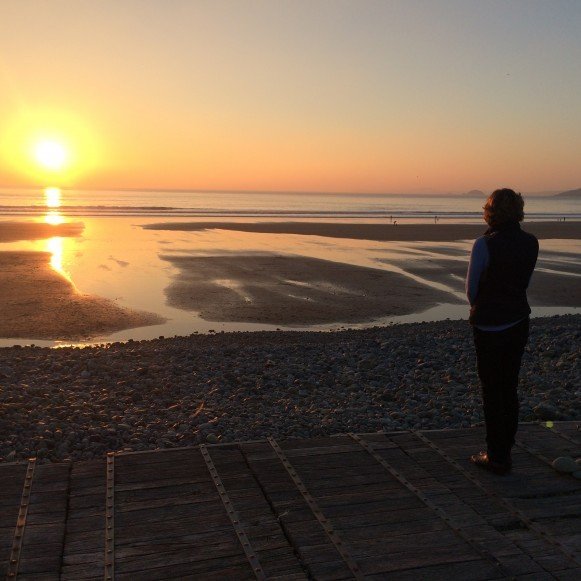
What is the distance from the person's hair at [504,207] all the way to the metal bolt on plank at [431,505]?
2.10 m

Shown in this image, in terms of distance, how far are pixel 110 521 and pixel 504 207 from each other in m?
3.61

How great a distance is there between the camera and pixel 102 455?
6.34m

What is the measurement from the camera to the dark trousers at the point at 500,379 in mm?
5305

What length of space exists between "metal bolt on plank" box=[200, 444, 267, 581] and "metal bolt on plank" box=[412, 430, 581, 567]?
6.15 feet

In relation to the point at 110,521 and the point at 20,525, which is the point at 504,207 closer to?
the point at 110,521

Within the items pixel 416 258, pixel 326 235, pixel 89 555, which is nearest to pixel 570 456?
pixel 89 555

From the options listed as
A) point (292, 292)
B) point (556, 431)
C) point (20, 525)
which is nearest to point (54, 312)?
point (292, 292)

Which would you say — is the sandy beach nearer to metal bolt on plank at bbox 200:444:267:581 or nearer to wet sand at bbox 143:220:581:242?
wet sand at bbox 143:220:581:242

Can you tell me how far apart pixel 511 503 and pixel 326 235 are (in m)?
37.6

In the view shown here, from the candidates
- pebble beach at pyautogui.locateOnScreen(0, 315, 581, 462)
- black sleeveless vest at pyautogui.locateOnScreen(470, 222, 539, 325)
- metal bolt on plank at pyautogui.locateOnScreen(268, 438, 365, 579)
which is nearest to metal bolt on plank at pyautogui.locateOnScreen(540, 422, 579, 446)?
pebble beach at pyautogui.locateOnScreen(0, 315, 581, 462)

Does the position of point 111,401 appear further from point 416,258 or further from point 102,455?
point 416,258

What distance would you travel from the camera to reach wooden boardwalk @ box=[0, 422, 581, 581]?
400cm

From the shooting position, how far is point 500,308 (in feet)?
17.2

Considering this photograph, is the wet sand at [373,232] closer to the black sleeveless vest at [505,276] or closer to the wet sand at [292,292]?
the wet sand at [292,292]
